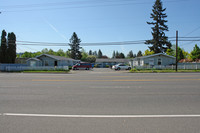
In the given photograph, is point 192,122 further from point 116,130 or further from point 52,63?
point 52,63

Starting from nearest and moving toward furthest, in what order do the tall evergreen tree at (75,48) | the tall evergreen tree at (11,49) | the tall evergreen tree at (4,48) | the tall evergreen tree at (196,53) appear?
the tall evergreen tree at (4,48), the tall evergreen tree at (11,49), the tall evergreen tree at (196,53), the tall evergreen tree at (75,48)

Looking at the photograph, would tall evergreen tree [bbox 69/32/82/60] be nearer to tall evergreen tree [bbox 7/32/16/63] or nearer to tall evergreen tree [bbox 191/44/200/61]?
tall evergreen tree [bbox 7/32/16/63]

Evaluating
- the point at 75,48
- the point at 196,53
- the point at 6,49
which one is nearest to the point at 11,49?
the point at 6,49

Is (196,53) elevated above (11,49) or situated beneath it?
elevated above

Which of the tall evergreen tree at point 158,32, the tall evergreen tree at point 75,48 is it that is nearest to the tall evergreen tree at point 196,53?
the tall evergreen tree at point 158,32

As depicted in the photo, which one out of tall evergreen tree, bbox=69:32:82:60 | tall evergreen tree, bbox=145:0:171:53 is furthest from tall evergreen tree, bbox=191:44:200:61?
tall evergreen tree, bbox=69:32:82:60

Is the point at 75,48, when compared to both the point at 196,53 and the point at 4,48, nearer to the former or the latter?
the point at 4,48

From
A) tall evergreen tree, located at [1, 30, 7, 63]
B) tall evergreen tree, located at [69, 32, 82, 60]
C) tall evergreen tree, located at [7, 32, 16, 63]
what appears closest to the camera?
tall evergreen tree, located at [1, 30, 7, 63]

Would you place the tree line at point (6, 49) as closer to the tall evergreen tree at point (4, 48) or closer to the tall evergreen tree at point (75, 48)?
the tall evergreen tree at point (4, 48)

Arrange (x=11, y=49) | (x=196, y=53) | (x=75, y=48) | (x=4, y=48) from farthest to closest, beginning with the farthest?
(x=75, y=48)
(x=196, y=53)
(x=11, y=49)
(x=4, y=48)

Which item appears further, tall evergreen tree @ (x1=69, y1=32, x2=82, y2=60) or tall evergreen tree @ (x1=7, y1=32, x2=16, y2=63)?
tall evergreen tree @ (x1=69, y1=32, x2=82, y2=60)

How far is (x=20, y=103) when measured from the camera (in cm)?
561

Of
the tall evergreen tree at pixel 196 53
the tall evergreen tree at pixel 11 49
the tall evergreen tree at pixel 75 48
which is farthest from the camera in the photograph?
the tall evergreen tree at pixel 75 48

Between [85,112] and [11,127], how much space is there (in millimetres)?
2114
